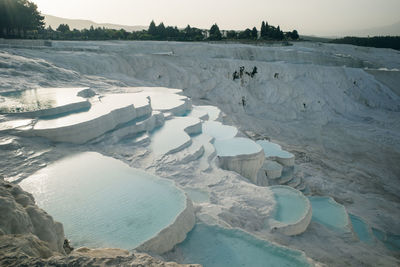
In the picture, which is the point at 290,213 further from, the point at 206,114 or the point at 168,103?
the point at 168,103

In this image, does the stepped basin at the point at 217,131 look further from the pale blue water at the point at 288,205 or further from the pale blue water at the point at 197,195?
the pale blue water at the point at 197,195

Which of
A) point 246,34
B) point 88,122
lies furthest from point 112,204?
point 246,34

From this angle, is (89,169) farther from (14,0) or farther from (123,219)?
(14,0)

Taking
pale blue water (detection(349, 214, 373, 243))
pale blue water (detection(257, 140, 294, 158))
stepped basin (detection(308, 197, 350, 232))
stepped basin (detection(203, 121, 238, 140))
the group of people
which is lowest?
pale blue water (detection(349, 214, 373, 243))

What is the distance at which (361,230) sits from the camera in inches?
257

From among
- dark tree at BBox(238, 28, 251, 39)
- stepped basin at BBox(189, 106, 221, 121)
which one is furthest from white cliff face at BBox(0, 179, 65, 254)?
dark tree at BBox(238, 28, 251, 39)

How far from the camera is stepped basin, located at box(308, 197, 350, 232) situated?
588cm

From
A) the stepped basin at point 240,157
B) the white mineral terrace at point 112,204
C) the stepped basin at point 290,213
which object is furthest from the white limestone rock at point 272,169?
the white mineral terrace at point 112,204

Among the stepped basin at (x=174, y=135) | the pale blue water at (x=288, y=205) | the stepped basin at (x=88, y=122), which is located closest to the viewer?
the pale blue water at (x=288, y=205)

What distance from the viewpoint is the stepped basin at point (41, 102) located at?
18.4ft

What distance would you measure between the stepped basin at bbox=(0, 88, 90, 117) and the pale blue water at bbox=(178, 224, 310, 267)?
165 inches

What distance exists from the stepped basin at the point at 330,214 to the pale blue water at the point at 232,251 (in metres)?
2.97

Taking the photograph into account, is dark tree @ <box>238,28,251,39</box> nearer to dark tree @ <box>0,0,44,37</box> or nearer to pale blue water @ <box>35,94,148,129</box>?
dark tree @ <box>0,0,44,37</box>

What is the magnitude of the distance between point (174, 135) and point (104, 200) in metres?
3.18
